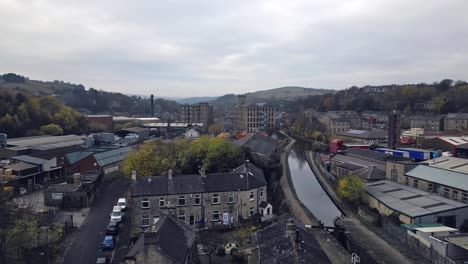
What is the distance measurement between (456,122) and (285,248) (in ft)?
204

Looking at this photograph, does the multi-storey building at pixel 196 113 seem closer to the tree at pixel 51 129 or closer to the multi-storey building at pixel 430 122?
the tree at pixel 51 129

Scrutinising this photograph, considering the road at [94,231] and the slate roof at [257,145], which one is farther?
the slate roof at [257,145]

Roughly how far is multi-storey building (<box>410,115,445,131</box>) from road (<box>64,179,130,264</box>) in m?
59.3

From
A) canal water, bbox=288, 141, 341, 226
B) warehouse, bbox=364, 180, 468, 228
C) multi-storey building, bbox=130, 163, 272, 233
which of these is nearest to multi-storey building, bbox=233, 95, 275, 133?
canal water, bbox=288, 141, 341, 226

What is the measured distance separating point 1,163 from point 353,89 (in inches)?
4138

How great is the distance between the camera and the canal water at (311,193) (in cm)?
2600

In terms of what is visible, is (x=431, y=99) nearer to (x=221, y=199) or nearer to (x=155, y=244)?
(x=221, y=199)

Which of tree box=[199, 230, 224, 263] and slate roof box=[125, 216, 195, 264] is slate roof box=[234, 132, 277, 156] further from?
slate roof box=[125, 216, 195, 264]

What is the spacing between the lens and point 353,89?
11462cm

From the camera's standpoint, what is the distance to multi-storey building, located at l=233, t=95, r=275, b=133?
244 feet

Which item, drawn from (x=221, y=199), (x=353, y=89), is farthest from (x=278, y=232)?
(x=353, y=89)

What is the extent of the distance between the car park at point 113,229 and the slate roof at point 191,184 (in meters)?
1.96

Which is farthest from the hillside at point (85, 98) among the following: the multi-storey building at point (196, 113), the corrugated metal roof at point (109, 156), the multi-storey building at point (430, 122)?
the multi-storey building at point (430, 122)

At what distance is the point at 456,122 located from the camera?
2406 inches
